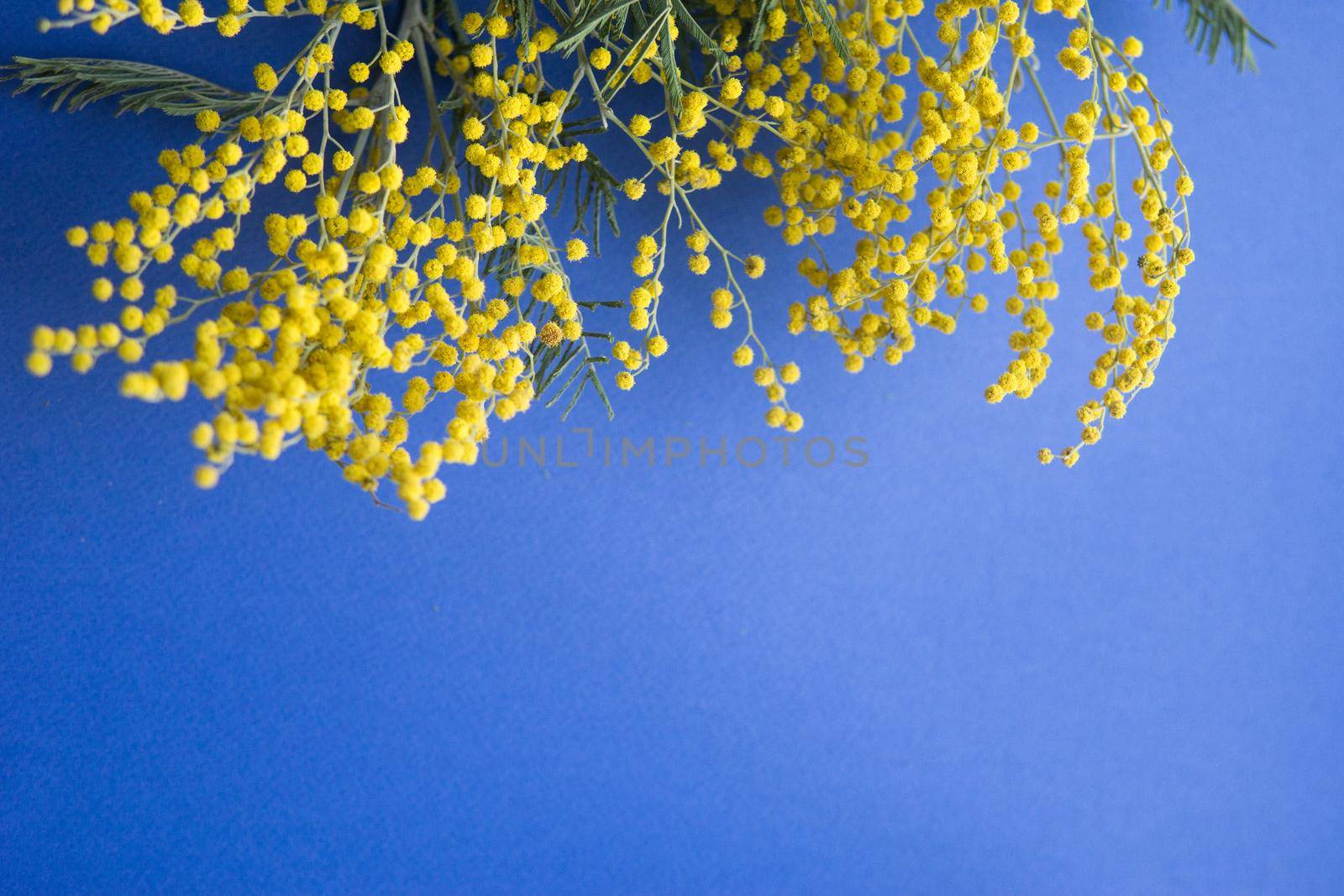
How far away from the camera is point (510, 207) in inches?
31.9

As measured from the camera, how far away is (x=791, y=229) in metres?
0.96

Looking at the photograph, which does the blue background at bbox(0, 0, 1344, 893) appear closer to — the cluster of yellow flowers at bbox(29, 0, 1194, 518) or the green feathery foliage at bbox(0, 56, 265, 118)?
the green feathery foliage at bbox(0, 56, 265, 118)

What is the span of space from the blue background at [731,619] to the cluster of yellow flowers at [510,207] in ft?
0.46

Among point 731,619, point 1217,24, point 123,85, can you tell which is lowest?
point 731,619

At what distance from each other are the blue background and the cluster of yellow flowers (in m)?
0.14

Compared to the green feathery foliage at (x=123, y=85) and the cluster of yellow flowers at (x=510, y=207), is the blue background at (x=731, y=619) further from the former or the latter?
the cluster of yellow flowers at (x=510, y=207)

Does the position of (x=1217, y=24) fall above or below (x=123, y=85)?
above

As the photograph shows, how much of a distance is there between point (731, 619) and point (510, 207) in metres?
0.63

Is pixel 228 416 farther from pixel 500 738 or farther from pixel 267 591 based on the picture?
pixel 500 738

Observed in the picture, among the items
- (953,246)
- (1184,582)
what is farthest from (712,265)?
(1184,582)

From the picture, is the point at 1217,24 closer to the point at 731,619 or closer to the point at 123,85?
the point at 731,619

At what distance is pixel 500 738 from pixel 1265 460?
108 cm

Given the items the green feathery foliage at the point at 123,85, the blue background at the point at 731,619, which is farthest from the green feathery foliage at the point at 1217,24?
the green feathery foliage at the point at 123,85

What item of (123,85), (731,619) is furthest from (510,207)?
(731,619)
